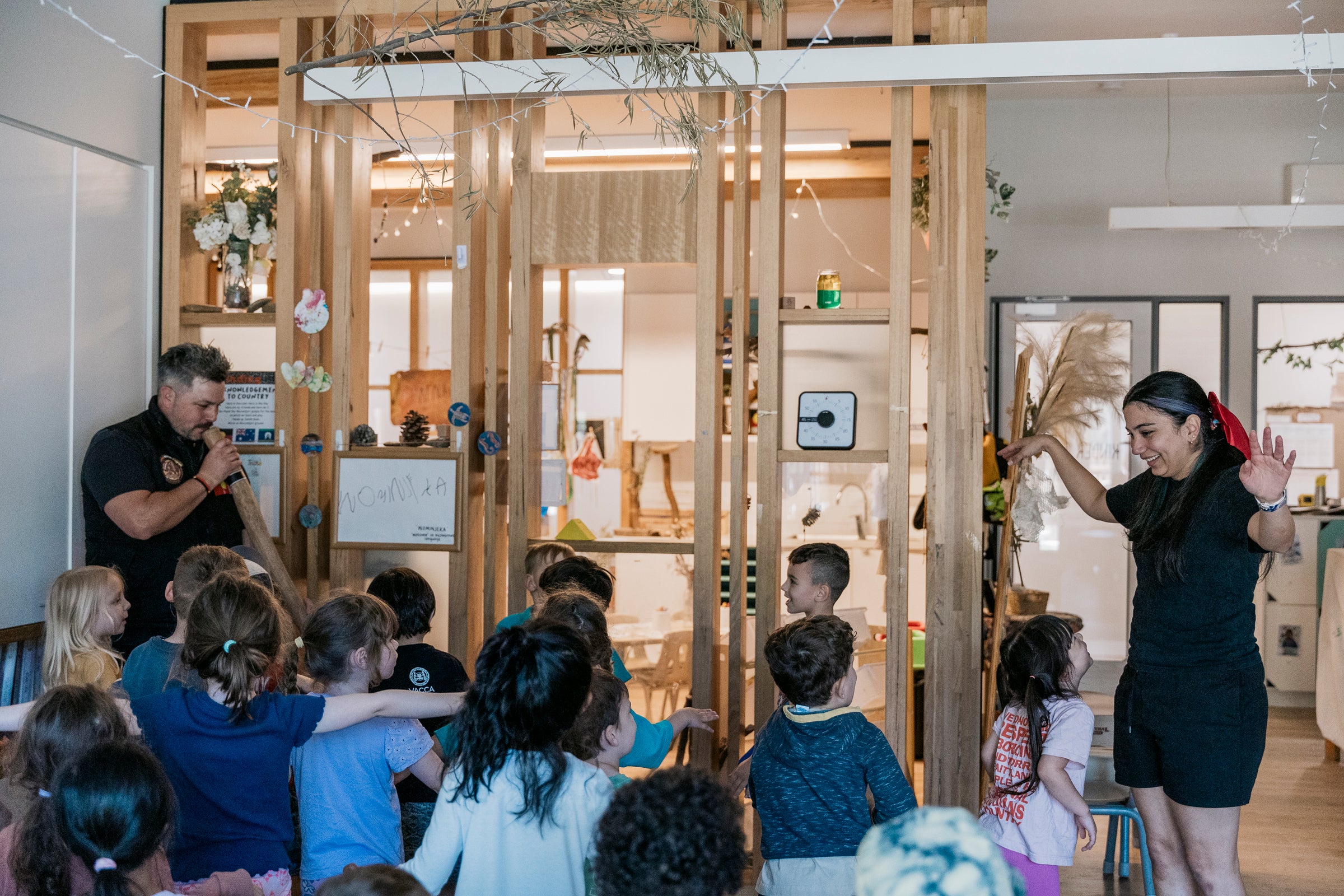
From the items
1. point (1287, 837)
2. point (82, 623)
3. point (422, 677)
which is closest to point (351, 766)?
point (422, 677)

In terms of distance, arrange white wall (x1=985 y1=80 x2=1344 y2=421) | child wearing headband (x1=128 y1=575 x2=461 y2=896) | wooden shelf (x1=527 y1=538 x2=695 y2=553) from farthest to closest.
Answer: white wall (x1=985 y1=80 x2=1344 y2=421) < wooden shelf (x1=527 y1=538 x2=695 y2=553) < child wearing headband (x1=128 y1=575 x2=461 y2=896)

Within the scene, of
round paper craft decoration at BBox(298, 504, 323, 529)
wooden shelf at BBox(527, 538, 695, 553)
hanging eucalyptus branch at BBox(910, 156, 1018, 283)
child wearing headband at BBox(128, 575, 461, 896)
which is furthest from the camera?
hanging eucalyptus branch at BBox(910, 156, 1018, 283)

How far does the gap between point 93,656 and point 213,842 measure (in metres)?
0.69

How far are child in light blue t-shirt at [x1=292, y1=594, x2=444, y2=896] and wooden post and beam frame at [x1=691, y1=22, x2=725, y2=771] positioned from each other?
4.87 ft

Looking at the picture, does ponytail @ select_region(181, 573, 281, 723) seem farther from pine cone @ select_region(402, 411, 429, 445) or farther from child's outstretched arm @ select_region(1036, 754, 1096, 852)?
pine cone @ select_region(402, 411, 429, 445)

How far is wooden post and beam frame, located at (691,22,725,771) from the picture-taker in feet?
Result: 11.9

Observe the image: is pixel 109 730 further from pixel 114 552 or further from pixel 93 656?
pixel 114 552

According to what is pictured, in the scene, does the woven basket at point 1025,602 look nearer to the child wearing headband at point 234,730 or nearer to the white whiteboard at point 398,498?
the white whiteboard at point 398,498

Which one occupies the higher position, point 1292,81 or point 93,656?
point 1292,81

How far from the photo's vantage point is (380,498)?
12.6ft

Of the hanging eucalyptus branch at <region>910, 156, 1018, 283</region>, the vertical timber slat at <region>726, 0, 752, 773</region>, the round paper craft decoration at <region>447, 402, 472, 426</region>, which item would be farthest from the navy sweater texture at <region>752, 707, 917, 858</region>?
the hanging eucalyptus branch at <region>910, 156, 1018, 283</region>

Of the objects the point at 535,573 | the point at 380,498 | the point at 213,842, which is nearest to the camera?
the point at 213,842

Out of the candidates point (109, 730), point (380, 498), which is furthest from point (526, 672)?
point (380, 498)

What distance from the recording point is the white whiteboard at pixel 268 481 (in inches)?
154
